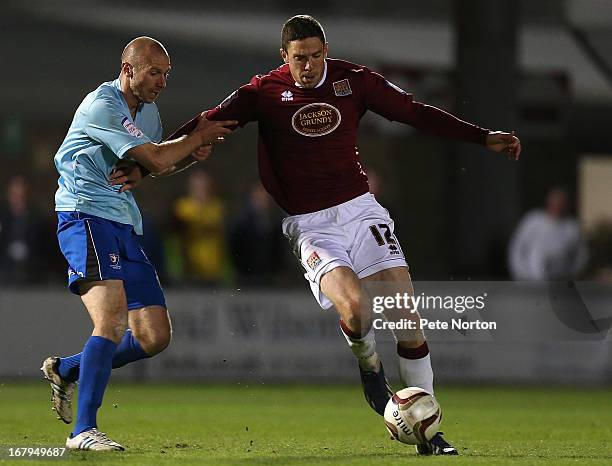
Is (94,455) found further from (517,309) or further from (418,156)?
(418,156)


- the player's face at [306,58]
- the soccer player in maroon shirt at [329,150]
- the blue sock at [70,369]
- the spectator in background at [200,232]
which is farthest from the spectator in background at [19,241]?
the player's face at [306,58]

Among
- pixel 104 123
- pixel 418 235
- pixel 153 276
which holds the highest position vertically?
pixel 104 123

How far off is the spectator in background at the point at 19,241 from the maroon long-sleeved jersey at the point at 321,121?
21.9 ft

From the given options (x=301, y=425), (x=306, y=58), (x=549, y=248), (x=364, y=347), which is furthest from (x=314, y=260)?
(x=549, y=248)

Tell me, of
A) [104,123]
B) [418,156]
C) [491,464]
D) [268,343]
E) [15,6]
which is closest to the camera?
[491,464]

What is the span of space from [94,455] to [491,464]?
201cm

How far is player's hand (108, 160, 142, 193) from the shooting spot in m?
8.20

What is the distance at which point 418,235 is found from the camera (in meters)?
21.4

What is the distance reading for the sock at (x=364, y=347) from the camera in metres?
8.48

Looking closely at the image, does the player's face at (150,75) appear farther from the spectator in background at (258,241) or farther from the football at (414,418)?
the spectator in background at (258,241)

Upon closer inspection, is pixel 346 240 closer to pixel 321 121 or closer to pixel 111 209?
pixel 321 121

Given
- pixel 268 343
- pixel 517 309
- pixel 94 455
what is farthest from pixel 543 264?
pixel 94 455

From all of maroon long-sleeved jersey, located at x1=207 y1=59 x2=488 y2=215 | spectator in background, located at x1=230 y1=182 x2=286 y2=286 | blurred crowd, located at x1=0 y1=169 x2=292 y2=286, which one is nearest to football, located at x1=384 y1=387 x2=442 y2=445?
maroon long-sleeved jersey, located at x1=207 y1=59 x2=488 y2=215

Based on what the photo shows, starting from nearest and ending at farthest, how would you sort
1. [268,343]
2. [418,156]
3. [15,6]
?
[268,343], [15,6], [418,156]
